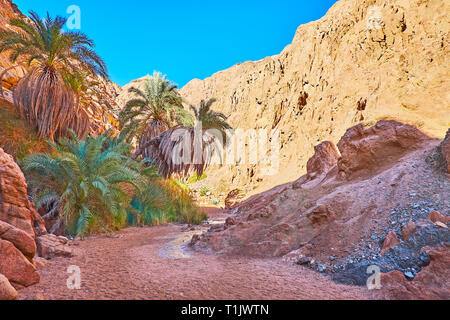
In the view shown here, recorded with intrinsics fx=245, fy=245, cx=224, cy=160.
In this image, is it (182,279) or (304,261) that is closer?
(182,279)

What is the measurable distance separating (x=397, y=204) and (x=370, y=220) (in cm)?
48

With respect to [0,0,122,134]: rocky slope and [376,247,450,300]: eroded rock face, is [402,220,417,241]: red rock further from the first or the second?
[0,0,122,134]: rocky slope

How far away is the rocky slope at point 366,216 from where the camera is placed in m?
2.86

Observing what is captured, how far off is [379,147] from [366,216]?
7.21 feet

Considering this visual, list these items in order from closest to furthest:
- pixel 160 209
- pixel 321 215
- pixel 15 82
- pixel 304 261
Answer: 1. pixel 304 261
2. pixel 321 215
3. pixel 160 209
4. pixel 15 82

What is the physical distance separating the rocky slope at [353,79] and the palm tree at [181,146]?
7808mm

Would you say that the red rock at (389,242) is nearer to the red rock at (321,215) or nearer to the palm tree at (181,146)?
the red rock at (321,215)

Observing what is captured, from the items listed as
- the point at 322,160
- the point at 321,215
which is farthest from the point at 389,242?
the point at 322,160

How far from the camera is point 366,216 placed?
3781 mm

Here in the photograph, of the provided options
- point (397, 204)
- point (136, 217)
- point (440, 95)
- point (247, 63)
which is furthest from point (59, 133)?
point (247, 63)

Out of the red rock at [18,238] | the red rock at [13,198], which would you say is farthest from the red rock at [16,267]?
the red rock at [13,198]

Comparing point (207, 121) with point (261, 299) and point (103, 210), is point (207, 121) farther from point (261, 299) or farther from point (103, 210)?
point (261, 299)

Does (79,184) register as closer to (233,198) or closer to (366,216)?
(366,216)
